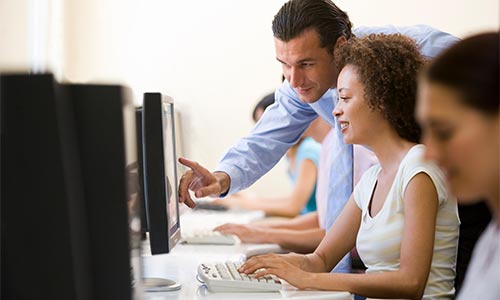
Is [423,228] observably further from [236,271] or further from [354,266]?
[354,266]

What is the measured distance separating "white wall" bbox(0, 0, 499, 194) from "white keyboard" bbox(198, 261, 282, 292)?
6.09 ft

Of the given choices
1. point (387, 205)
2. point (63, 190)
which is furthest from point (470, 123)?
point (387, 205)

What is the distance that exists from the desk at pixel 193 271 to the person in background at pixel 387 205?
6 cm

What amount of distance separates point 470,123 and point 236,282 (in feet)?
2.73

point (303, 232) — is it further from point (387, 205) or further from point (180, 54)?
point (180, 54)

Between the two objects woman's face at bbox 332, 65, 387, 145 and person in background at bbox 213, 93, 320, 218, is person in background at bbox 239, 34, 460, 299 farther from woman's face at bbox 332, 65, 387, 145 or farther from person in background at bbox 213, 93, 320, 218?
person in background at bbox 213, 93, 320, 218

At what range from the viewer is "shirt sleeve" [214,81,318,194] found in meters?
2.40

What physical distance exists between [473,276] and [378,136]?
730 millimetres

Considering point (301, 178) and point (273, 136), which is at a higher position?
point (273, 136)

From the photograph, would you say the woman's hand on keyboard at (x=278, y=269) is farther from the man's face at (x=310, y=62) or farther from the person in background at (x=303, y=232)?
the man's face at (x=310, y=62)

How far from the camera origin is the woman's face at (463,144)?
95 centimetres

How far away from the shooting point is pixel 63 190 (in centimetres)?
113

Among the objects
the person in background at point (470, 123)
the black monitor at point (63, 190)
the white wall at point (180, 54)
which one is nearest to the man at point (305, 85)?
the black monitor at point (63, 190)

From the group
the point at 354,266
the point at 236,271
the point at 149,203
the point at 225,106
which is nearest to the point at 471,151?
the point at 149,203
